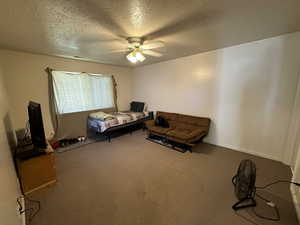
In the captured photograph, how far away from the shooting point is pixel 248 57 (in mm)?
2756

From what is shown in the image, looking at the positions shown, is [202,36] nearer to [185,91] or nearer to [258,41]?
[258,41]

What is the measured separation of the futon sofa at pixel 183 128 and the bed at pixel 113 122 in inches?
26.5

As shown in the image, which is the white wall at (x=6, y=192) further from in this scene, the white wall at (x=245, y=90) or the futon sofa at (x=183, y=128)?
the white wall at (x=245, y=90)

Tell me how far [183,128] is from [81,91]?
126 inches

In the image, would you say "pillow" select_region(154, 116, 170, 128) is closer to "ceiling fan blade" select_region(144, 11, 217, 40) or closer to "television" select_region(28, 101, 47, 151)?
"ceiling fan blade" select_region(144, 11, 217, 40)

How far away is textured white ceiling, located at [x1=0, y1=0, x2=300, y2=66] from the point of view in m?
1.41

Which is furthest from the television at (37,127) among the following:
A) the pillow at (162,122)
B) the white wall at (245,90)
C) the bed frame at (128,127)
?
the white wall at (245,90)

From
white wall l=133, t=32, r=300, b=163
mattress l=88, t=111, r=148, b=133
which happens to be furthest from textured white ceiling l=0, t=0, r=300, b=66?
mattress l=88, t=111, r=148, b=133

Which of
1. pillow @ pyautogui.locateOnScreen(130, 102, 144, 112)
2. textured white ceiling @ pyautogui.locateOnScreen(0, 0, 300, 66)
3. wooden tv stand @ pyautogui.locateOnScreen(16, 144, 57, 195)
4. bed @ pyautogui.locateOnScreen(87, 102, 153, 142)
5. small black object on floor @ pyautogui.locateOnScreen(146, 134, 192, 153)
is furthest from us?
pillow @ pyautogui.locateOnScreen(130, 102, 144, 112)

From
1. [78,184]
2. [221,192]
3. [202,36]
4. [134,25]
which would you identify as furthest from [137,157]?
[202,36]

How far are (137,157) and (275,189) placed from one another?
231cm

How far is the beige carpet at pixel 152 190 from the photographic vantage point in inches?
60.1

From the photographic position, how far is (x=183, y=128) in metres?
3.65

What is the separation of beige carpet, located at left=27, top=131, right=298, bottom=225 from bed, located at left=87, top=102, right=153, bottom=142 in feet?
2.66
